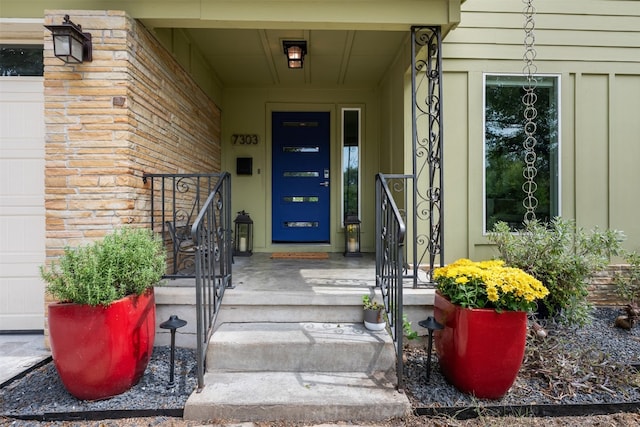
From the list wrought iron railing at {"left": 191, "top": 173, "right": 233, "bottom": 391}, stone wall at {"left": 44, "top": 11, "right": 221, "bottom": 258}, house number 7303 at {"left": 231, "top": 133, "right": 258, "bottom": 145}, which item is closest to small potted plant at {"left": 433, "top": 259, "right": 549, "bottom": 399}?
wrought iron railing at {"left": 191, "top": 173, "right": 233, "bottom": 391}

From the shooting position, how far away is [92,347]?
1.93 meters

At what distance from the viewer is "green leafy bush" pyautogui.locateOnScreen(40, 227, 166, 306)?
1.92m

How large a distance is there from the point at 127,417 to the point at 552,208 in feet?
13.0

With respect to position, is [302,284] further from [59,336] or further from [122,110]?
[122,110]

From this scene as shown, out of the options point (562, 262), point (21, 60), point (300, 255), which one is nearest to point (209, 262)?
point (300, 255)

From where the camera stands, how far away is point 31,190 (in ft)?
9.47

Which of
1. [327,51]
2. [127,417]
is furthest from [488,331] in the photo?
[327,51]

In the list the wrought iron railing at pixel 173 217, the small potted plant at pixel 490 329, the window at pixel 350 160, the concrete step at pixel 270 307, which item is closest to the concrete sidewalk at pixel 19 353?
the concrete step at pixel 270 307

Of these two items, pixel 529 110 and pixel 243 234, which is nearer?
pixel 529 110

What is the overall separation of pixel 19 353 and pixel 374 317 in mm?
2511

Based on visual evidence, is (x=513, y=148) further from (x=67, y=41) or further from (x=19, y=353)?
(x=19, y=353)

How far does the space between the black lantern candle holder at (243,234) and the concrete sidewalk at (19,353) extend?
216 centimetres

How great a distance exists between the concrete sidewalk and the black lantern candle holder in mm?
2162

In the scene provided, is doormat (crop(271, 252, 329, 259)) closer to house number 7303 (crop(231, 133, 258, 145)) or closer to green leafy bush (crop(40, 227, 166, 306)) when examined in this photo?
Result: house number 7303 (crop(231, 133, 258, 145))
